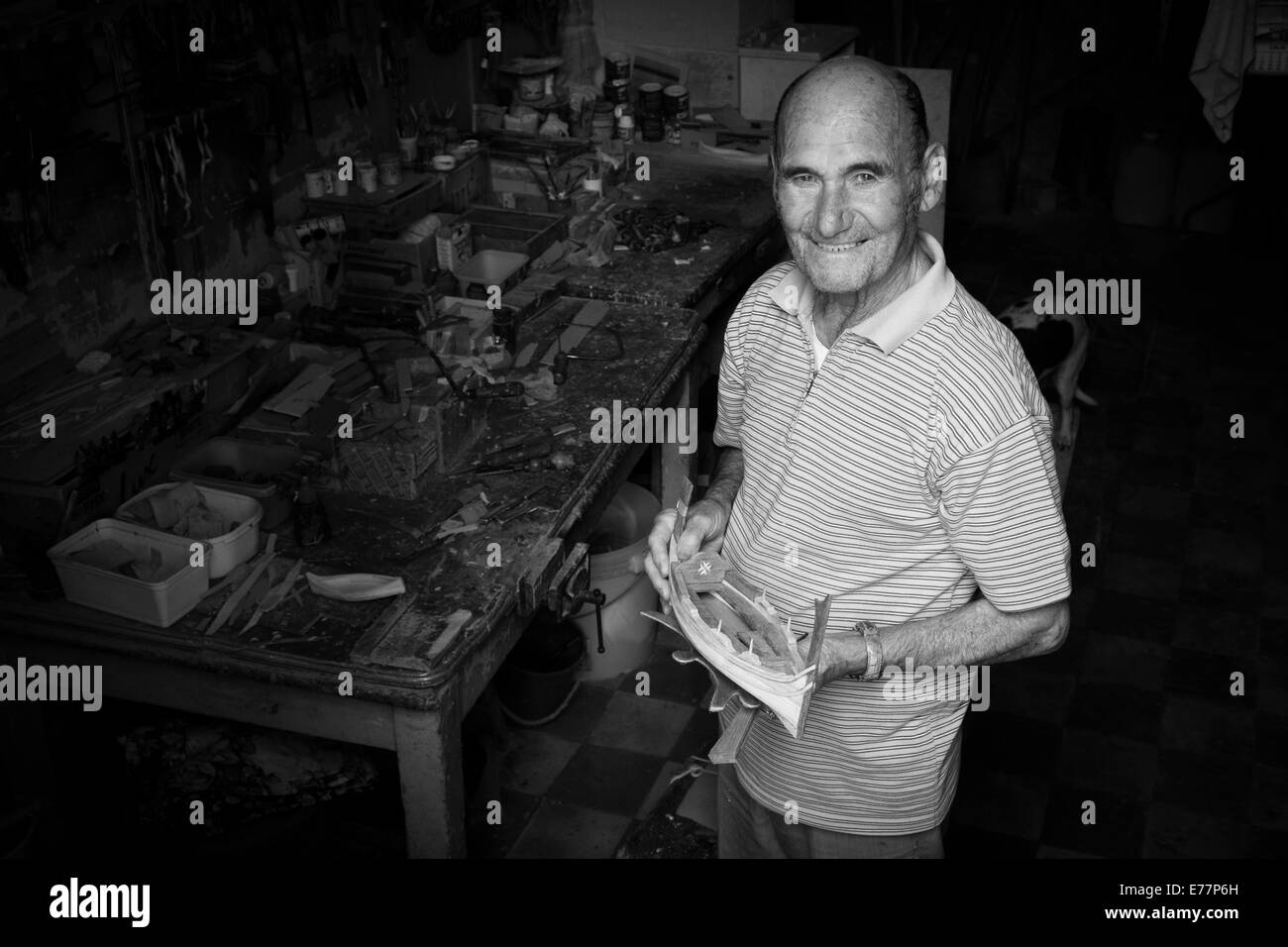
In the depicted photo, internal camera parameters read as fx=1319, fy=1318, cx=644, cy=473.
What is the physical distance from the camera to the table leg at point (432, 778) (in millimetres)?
2883

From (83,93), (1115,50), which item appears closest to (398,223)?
(83,93)

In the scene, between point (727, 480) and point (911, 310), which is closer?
point (911, 310)

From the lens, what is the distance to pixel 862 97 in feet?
7.08

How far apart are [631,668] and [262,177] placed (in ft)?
7.07

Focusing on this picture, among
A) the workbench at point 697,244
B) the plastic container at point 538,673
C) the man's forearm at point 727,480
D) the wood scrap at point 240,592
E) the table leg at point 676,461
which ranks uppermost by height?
the man's forearm at point 727,480

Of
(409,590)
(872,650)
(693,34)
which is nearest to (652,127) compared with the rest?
(693,34)

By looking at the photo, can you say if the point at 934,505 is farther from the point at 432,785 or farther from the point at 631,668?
the point at 631,668

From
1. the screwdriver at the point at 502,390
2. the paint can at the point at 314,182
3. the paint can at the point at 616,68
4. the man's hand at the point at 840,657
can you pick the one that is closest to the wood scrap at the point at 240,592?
the screwdriver at the point at 502,390

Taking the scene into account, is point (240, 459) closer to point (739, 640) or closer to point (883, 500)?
point (739, 640)

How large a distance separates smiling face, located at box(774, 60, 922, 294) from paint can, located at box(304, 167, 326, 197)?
3082 millimetres

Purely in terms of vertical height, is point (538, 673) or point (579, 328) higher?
point (579, 328)

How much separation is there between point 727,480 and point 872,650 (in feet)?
2.09

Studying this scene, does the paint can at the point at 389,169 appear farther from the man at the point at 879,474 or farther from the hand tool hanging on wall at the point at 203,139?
the man at the point at 879,474

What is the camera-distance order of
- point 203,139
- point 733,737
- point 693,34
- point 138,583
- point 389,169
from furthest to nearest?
point 693,34
point 389,169
point 203,139
point 138,583
point 733,737
